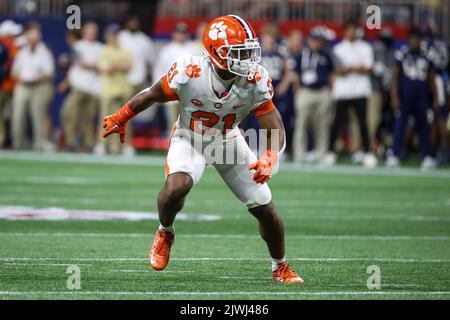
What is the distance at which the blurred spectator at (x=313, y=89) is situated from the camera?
747 inches

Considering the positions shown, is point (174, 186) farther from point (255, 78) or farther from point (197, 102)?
point (255, 78)

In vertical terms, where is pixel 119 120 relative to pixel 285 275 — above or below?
above

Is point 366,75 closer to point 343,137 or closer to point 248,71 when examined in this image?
point 343,137

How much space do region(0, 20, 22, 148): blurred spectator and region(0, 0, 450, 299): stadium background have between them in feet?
3.51

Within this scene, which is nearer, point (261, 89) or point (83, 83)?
point (261, 89)

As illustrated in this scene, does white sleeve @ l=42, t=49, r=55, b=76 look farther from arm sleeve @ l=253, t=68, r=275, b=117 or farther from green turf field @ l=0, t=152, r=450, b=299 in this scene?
arm sleeve @ l=253, t=68, r=275, b=117

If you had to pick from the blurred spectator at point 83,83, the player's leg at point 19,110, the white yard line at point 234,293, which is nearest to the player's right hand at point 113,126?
the white yard line at point 234,293

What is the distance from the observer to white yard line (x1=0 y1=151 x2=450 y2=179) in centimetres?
1798

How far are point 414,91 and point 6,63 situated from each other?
7.76 metres

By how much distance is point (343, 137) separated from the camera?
886 inches

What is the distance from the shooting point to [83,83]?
20.9 m

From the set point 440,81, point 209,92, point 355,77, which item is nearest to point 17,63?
point 355,77

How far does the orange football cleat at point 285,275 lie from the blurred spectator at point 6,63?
46.5 feet
